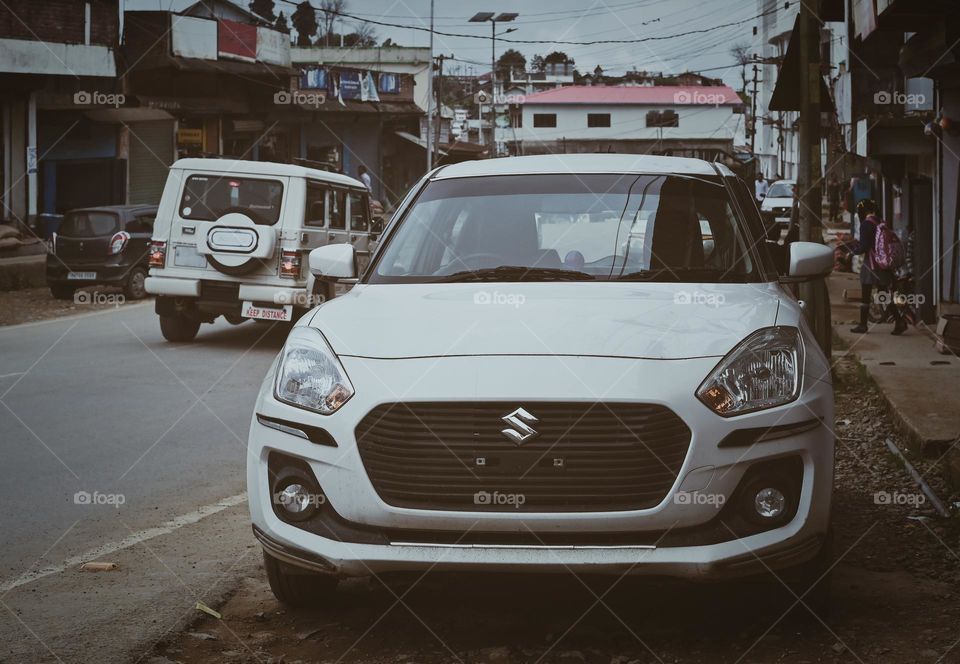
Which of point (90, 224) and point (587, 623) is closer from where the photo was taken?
point (587, 623)

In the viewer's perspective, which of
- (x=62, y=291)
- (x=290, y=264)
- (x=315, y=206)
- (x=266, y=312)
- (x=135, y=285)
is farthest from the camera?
(x=135, y=285)

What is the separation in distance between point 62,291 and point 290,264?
8.01m

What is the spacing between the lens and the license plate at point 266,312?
13578 millimetres

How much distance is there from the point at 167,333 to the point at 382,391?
36.0ft

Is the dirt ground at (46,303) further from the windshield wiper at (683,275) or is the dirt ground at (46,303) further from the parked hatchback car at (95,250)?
the windshield wiper at (683,275)

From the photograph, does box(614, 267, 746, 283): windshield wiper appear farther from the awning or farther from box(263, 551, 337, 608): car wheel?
the awning

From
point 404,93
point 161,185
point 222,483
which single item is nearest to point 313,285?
point 222,483

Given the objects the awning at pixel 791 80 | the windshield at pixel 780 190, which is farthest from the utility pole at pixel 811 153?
the windshield at pixel 780 190

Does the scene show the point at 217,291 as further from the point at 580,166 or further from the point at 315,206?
the point at 580,166

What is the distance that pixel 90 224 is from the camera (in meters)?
20.0

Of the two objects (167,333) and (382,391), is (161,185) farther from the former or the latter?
(382,391)

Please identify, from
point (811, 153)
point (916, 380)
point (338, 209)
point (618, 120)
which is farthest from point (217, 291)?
point (618, 120)

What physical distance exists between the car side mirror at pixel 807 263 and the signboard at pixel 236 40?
33299 mm

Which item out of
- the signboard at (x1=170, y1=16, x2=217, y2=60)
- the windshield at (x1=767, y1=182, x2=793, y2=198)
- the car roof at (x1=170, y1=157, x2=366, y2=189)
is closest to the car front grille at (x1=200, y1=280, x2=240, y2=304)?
the car roof at (x1=170, y1=157, x2=366, y2=189)
